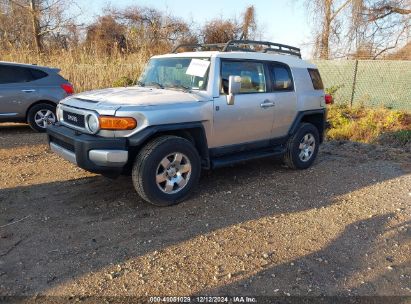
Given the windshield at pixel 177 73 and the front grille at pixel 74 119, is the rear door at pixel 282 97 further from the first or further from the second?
the front grille at pixel 74 119

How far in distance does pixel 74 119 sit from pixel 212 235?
2155mm

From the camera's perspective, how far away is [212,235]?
3.90m

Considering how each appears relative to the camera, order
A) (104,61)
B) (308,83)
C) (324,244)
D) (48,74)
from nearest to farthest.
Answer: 1. (324,244)
2. (308,83)
3. (48,74)
4. (104,61)

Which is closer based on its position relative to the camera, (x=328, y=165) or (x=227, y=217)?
(x=227, y=217)

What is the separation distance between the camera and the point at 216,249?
363cm

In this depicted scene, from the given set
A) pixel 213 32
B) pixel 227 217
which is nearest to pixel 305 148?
pixel 227 217

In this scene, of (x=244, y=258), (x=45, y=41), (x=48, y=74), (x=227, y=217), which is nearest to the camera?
(x=244, y=258)

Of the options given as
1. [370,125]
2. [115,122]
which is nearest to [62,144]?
[115,122]

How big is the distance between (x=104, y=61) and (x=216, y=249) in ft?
39.0

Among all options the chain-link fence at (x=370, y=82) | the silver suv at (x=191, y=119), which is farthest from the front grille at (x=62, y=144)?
the chain-link fence at (x=370, y=82)

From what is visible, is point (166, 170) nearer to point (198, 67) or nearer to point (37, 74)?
point (198, 67)

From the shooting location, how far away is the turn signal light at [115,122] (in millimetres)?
4090

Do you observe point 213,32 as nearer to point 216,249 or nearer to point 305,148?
point 305,148

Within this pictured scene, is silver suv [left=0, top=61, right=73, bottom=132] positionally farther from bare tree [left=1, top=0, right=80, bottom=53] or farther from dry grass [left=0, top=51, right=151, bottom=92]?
bare tree [left=1, top=0, right=80, bottom=53]
